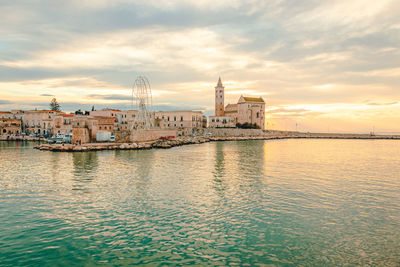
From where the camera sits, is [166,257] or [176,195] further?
[176,195]

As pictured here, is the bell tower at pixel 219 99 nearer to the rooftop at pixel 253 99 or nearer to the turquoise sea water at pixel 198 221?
the rooftop at pixel 253 99

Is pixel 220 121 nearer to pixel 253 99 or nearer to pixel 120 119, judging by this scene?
pixel 253 99

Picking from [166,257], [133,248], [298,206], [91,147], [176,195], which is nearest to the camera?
[166,257]

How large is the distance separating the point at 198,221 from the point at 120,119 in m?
90.0

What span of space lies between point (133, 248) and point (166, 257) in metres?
1.61

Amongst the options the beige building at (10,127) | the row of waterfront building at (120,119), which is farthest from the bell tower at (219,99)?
the beige building at (10,127)

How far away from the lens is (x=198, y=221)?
44.4 ft

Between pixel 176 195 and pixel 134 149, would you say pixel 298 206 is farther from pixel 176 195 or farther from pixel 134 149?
pixel 134 149

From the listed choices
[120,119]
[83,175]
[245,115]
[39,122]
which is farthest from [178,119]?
[83,175]

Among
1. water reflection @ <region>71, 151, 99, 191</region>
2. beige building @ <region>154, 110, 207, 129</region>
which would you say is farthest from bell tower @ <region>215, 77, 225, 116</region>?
water reflection @ <region>71, 151, 99, 191</region>

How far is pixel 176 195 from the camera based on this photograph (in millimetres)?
18469

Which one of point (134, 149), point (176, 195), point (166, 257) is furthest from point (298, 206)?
point (134, 149)

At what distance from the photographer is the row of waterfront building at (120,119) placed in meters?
84.0

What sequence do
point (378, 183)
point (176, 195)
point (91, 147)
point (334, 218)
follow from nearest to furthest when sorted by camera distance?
1. point (334, 218)
2. point (176, 195)
3. point (378, 183)
4. point (91, 147)
